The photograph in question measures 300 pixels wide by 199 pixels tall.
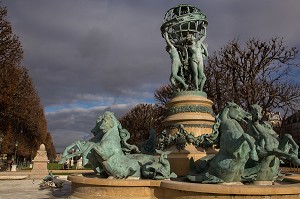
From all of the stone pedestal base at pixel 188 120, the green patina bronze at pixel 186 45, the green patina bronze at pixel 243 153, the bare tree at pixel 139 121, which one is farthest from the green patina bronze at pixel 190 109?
the bare tree at pixel 139 121

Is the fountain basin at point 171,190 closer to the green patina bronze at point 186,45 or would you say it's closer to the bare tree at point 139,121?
the green patina bronze at point 186,45

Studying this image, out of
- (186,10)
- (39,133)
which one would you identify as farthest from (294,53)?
(39,133)

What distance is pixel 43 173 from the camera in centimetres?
2498

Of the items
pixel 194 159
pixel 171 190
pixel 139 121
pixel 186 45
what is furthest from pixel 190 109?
pixel 139 121

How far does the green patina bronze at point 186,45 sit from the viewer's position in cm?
1248

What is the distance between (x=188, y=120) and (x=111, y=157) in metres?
3.63

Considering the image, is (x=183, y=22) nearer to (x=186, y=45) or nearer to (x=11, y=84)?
(x=186, y=45)

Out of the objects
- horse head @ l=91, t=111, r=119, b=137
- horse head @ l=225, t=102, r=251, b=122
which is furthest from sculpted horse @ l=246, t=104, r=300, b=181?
horse head @ l=91, t=111, r=119, b=137

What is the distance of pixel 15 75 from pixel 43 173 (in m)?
8.99

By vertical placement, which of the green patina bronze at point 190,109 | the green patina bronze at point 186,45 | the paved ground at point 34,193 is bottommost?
the paved ground at point 34,193

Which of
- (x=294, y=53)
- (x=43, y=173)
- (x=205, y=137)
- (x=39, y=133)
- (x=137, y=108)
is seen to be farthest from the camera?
(x=137, y=108)

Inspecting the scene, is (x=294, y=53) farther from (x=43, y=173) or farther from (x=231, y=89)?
(x=43, y=173)

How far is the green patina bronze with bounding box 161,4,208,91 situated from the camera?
1248 centimetres

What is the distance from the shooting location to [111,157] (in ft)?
28.0
